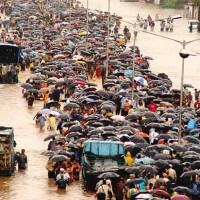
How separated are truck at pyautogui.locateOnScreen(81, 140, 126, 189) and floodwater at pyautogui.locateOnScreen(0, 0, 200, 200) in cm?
62

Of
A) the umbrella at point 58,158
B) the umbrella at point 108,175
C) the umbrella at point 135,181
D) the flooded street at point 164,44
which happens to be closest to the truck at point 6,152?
the umbrella at point 58,158

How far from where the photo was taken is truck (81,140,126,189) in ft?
106

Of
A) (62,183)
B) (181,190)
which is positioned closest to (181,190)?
(181,190)

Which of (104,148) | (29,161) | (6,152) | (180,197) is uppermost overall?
(104,148)

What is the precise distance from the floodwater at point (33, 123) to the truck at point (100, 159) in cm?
62

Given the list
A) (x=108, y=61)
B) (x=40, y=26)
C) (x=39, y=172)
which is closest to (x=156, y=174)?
(x=39, y=172)

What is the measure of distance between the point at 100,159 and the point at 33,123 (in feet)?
35.3

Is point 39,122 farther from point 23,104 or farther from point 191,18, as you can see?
point 191,18

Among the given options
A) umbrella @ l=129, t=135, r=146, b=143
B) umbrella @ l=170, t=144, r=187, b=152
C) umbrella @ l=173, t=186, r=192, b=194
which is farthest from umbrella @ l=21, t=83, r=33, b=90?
umbrella @ l=173, t=186, r=192, b=194

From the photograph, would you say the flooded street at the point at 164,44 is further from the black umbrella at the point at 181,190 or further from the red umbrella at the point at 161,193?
the red umbrella at the point at 161,193

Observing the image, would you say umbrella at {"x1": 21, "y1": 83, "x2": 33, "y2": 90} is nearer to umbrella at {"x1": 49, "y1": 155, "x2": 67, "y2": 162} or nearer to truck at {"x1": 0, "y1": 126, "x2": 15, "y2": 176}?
truck at {"x1": 0, "y1": 126, "x2": 15, "y2": 176}

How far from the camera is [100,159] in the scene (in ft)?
111

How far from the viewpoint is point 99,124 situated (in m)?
37.7

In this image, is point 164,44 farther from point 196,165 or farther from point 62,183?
point 196,165
